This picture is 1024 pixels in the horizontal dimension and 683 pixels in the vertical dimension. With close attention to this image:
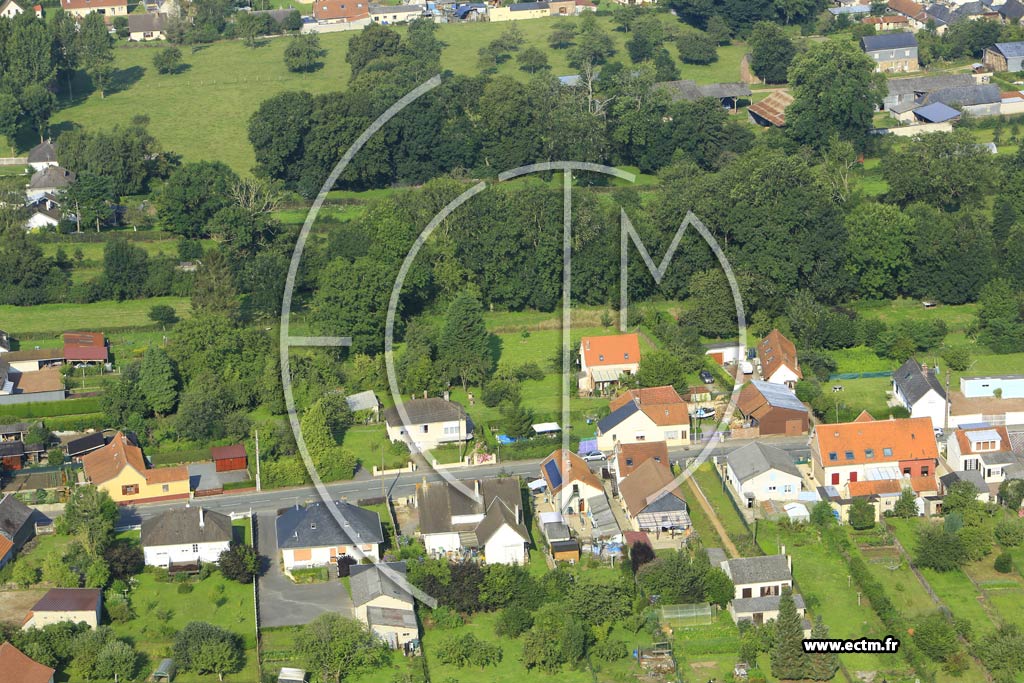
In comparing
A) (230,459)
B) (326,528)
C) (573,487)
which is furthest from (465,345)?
(326,528)

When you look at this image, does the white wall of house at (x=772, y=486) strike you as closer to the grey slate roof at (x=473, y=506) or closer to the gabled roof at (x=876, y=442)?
the gabled roof at (x=876, y=442)

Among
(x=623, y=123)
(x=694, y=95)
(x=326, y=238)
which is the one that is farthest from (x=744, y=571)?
(x=694, y=95)

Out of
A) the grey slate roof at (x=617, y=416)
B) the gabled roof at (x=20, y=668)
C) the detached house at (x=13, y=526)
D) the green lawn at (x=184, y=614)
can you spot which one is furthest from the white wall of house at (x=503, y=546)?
the detached house at (x=13, y=526)

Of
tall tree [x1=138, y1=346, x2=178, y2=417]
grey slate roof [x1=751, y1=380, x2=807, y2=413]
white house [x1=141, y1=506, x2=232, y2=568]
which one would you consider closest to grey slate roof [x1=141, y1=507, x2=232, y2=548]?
white house [x1=141, y1=506, x2=232, y2=568]

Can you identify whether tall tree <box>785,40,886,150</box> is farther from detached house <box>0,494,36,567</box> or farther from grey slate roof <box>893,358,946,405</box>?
detached house <box>0,494,36,567</box>

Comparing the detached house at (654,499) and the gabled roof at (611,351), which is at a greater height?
the gabled roof at (611,351)

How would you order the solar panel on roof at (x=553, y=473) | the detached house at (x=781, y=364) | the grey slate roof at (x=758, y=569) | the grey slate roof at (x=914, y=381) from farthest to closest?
1. the detached house at (x=781, y=364)
2. the grey slate roof at (x=914, y=381)
3. the solar panel on roof at (x=553, y=473)
4. the grey slate roof at (x=758, y=569)
